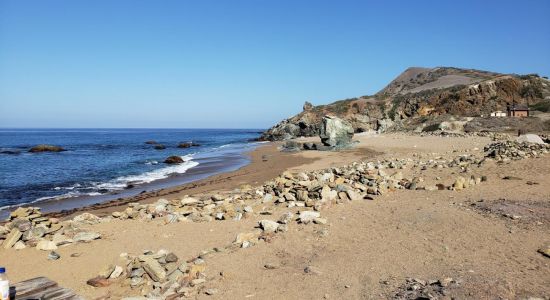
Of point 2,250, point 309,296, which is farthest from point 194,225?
point 309,296

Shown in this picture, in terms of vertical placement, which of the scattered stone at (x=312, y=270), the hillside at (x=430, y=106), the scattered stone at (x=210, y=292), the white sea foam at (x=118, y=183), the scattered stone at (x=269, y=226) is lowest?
the white sea foam at (x=118, y=183)

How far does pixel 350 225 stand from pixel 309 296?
347 centimetres

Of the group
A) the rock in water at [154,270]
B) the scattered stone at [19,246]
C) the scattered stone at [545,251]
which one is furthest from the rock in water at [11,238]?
the scattered stone at [545,251]

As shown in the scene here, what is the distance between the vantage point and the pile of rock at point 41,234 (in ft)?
28.9

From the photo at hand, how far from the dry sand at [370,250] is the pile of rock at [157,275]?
0.77 ft

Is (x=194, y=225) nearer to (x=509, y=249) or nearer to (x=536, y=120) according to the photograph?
(x=509, y=249)

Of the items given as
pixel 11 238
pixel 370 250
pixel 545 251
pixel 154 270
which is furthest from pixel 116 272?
pixel 545 251

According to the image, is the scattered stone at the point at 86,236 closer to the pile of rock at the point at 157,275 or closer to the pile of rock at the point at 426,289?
the pile of rock at the point at 157,275

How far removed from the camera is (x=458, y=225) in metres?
8.22

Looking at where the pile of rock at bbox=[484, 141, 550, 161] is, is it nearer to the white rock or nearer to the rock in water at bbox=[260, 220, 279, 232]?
the rock in water at bbox=[260, 220, 279, 232]

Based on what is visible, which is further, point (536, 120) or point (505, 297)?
point (536, 120)

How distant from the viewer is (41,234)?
30.4ft

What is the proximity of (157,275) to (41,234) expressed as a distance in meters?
4.53

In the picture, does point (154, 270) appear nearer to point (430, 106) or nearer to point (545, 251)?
point (545, 251)
